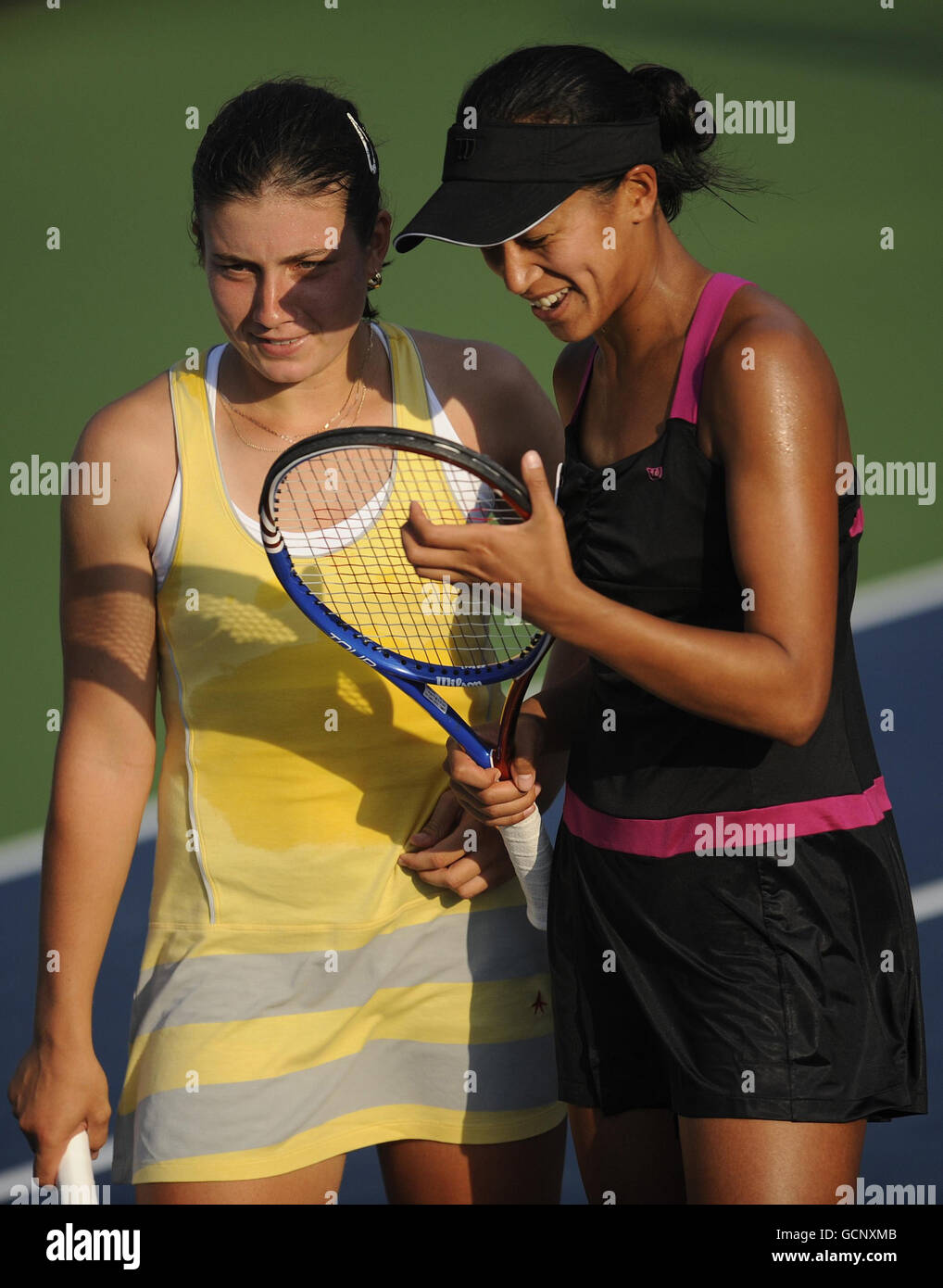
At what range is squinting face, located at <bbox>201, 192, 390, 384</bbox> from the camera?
7.43ft

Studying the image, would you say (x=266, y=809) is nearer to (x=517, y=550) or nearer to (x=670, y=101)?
(x=517, y=550)

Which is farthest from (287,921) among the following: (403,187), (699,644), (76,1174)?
(403,187)

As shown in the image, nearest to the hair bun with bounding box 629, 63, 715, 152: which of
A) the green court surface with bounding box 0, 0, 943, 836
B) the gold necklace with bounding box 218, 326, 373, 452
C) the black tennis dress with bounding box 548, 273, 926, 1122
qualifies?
the black tennis dress with bounding box 548, 273, 926, 1122

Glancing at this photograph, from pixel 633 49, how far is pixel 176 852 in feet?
24.7

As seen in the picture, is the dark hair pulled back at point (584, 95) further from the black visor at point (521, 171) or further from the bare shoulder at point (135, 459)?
the bare shoulder at point (135, 459)

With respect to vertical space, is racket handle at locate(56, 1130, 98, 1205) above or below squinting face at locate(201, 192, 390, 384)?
below

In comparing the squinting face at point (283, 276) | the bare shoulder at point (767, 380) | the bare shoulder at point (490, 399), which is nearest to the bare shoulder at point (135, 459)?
the squinting face at point (283, 276)

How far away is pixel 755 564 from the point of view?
193 cm

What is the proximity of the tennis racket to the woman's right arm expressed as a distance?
242 mm

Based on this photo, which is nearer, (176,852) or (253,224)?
(253,224)

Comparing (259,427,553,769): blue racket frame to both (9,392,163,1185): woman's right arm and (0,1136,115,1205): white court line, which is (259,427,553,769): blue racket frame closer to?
(9,392,163,1185): woman's right arm
